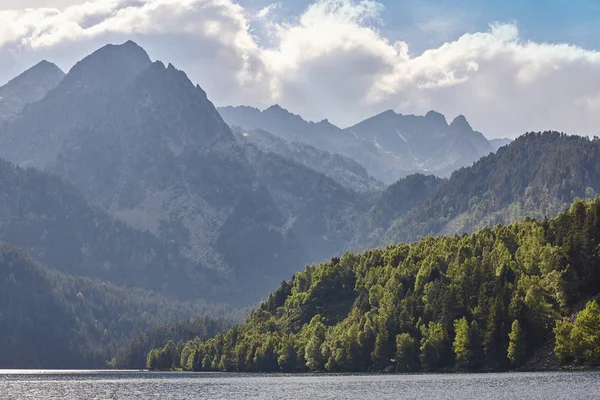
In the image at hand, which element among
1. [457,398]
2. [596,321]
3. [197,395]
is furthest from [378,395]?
[596,321]

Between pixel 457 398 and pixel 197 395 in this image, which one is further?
pixel 197 395

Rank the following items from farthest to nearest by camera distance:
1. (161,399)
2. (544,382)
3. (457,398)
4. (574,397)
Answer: (161,399), (544,382), (457,398), (574,397)

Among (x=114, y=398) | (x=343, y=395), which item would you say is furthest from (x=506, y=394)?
(x=114, y=398)

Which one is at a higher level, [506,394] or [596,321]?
[596,321]

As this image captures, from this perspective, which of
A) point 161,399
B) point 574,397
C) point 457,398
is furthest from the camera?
point 161,399

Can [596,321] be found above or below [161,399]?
above

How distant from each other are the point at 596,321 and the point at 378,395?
56674mm

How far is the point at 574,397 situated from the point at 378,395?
1801 inches

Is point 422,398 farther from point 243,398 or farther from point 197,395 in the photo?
point 197,395

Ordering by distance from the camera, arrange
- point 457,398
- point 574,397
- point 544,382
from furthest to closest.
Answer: point 544,382
point 457,398
point 574,397

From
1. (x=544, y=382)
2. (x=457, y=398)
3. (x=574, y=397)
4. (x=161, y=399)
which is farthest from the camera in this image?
(x=161, y=399)

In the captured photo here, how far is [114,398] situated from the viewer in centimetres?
19500

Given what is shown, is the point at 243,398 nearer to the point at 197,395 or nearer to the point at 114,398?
the point at 197,395

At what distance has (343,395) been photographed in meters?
180
